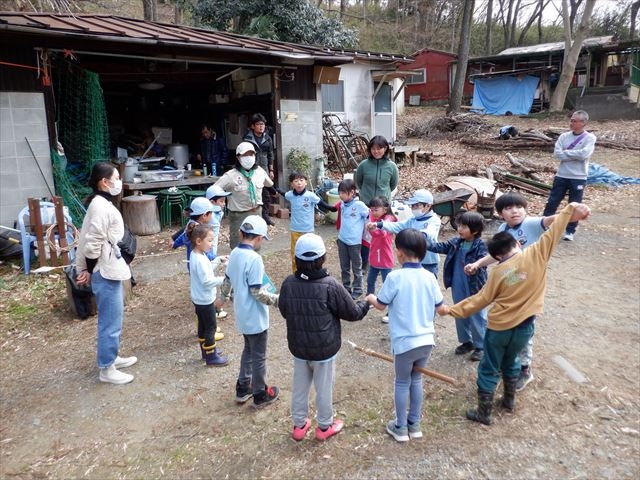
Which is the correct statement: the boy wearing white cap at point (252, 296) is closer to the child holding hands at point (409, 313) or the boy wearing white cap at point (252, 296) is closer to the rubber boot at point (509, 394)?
the child holding hands at point (409, 313)

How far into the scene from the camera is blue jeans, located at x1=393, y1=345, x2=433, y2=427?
2.95 meters

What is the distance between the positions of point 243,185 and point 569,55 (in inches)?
877

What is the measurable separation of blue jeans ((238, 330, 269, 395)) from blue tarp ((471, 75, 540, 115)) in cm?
2561

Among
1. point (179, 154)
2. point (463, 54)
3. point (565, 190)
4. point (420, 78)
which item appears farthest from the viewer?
point (420, 78)

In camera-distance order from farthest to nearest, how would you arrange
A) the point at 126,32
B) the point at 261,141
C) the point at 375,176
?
1. the point at 261,141
2. the point at 126,32
3. the point at 375,176

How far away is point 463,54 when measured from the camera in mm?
21359

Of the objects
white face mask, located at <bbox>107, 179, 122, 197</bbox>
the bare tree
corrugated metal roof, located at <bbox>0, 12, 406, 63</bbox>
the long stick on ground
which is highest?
the bare tree

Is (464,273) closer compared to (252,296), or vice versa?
(252,296)

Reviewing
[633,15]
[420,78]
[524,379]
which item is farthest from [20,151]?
[633,15]

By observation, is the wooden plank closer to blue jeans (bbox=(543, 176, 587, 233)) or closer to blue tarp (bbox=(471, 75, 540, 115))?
blue jeans (bbox=(543, 176, 587, 233))

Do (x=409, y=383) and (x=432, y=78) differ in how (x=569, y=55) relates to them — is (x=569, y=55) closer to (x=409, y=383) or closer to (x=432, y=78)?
(x=432, y=78)

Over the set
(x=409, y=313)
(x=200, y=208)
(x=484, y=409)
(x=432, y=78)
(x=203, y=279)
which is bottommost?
(x=484, y=409)

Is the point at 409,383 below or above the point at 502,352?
below

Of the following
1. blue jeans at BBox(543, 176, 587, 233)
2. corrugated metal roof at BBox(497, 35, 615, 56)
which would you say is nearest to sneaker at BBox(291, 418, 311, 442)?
blue jeans at BBox(543, 176, 587, 233)
